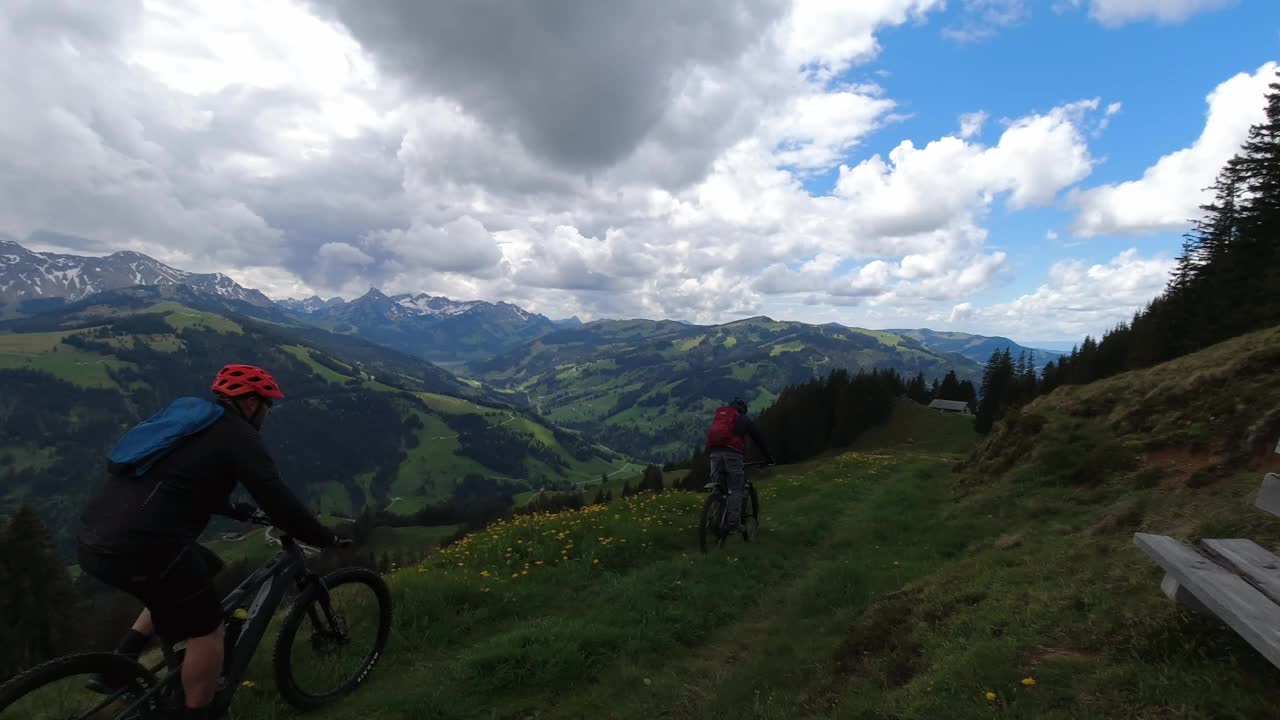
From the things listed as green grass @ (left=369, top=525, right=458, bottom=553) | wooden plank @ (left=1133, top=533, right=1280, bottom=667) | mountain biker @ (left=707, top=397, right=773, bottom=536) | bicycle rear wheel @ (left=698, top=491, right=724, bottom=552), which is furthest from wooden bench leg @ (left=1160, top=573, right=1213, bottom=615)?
green grass @ (left=369, top=525, right=458, bottom=553)

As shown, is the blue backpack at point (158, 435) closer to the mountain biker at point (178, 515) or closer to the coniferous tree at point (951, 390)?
the mountain biker at point (178, 515)

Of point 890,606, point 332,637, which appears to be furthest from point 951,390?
point 332,637

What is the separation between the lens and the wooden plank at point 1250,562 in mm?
4418

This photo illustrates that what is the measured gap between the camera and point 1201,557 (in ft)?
16.4

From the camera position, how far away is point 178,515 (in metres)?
4.80

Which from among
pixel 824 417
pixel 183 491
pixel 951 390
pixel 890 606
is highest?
pixel 183 491

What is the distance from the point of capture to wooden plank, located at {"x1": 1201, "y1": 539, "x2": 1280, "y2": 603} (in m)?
4.42

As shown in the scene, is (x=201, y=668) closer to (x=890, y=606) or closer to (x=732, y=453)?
(x=890, y=606)

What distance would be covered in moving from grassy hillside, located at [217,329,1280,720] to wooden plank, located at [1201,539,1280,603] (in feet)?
1.77

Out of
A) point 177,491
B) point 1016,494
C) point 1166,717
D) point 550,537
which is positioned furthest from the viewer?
point 1016,494

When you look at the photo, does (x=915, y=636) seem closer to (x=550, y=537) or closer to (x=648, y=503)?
(x=550, y=537)

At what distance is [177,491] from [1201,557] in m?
9.22

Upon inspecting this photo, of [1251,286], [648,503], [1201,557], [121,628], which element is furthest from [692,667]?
[121,628]

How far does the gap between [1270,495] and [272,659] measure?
10.2 metres
